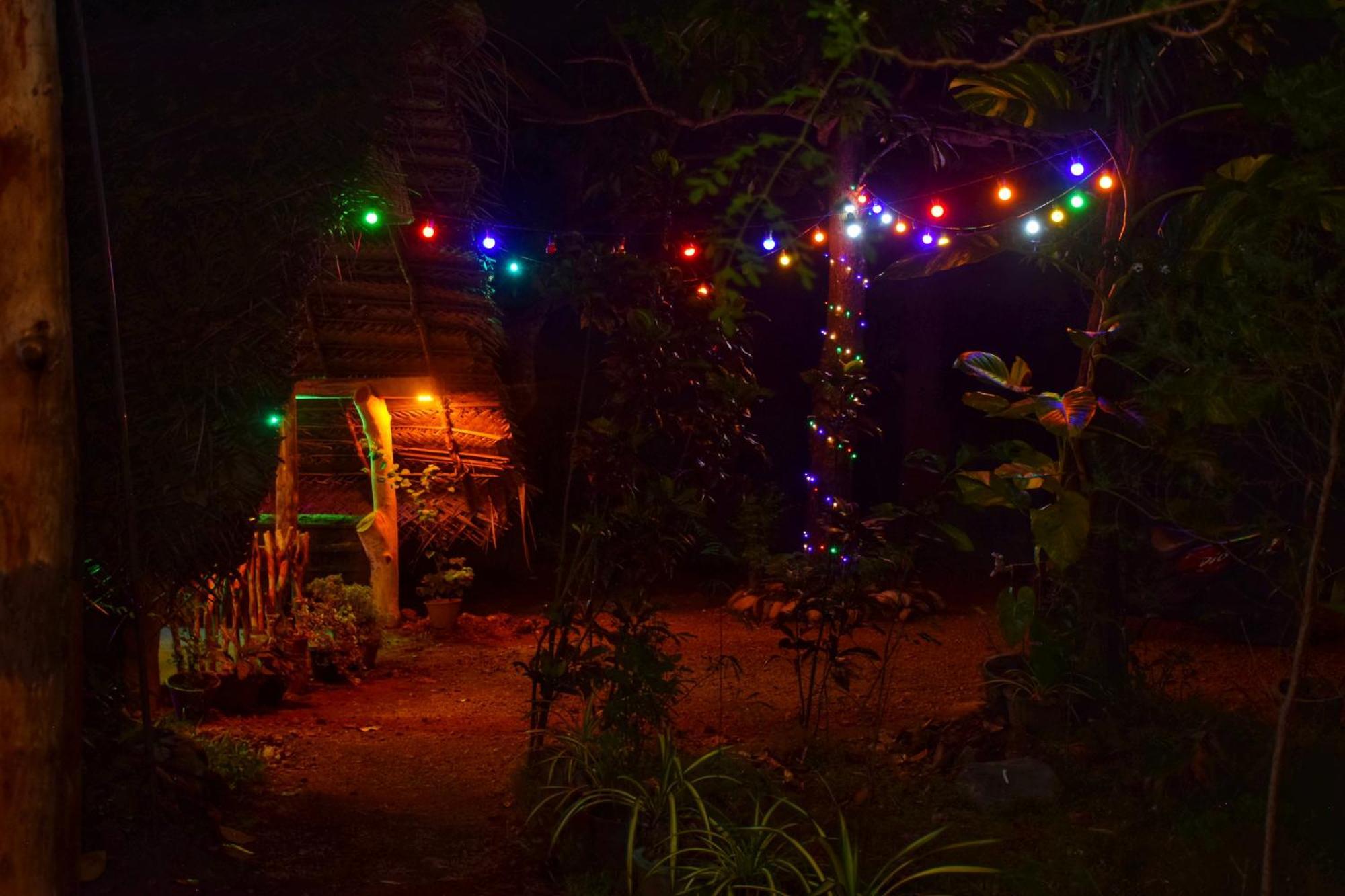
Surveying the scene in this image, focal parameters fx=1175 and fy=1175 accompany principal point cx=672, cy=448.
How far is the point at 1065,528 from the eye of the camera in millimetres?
5281

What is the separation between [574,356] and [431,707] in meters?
7.80

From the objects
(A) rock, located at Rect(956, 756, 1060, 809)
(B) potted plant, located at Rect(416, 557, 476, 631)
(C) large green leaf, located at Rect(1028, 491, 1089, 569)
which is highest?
(C) large green leaf, located at Rect(1028, 491, 1089, 569)

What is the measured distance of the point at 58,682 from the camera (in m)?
3.59

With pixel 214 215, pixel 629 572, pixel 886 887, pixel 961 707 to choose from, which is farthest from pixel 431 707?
pixel 886 887

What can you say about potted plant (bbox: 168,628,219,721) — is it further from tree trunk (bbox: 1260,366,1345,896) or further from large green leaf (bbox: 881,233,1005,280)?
tree trunk (bbox: 1260,366,1345,896)

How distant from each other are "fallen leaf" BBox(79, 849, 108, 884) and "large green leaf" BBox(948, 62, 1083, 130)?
4.61m

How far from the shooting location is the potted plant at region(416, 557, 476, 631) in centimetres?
1017

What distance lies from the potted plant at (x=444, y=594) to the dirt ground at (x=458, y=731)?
0.16 meters

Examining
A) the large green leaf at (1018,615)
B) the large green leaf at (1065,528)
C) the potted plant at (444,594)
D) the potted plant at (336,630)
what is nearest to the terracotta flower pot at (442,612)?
the potted plant at (444,594)

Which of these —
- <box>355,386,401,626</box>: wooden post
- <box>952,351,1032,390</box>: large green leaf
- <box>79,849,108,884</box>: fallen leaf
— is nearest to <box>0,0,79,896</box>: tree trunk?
<box>79,849,108,884</box>: fallen leaf

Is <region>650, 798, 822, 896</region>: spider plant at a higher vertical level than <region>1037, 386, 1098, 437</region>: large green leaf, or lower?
lower

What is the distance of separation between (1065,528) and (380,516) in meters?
6.23

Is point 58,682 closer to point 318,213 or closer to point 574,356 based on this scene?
point 318,213

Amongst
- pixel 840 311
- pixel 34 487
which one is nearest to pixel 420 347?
pixel 840 311
